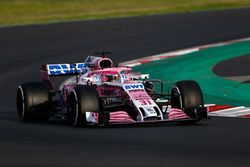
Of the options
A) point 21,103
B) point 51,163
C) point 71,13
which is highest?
point 71,13

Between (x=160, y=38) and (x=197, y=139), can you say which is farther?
(x=160, y=38)

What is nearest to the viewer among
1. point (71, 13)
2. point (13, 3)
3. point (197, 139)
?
point (197, 139)

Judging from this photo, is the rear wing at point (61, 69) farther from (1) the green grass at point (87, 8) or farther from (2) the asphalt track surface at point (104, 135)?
(1) the green grass at point (87, 8)

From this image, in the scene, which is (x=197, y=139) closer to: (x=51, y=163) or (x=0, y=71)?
(x=51, y=163)

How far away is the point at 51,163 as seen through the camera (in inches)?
403

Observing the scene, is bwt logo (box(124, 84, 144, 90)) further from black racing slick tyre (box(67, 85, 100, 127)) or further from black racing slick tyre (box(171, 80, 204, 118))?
black racing slick tyre (box(171, 80, 204, 118))

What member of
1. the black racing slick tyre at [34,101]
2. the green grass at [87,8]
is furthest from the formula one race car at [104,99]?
the green grass at [87,8]

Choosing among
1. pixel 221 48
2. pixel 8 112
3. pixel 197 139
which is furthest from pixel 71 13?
pixel 197 139

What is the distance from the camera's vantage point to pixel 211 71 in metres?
21.6

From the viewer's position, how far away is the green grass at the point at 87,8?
3497 cm

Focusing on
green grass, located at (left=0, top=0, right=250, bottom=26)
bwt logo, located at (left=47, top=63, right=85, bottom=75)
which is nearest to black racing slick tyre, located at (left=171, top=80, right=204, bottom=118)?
bwt logo, located at (left=47, top=63, right=85, bottom=75)

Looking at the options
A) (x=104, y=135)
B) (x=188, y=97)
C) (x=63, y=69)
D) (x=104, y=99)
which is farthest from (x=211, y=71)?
(x=104, y=135)

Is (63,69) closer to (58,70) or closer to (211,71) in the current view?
(58,70)

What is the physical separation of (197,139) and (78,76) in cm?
469
